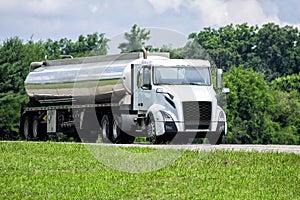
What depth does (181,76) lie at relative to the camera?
30625mm

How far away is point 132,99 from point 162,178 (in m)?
14.3

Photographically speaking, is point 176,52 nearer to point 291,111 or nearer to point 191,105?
point 191,105

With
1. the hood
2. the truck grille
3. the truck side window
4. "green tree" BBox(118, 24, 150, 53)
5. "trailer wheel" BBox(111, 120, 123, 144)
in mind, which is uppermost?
"green tree" BBox(118, 24, 150, 53)

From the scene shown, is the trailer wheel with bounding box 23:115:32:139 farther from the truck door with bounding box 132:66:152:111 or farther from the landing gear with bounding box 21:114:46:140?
the truck door with bounding box 132:66:152:111

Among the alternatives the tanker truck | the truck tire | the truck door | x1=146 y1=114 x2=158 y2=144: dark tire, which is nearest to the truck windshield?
the tanker truck

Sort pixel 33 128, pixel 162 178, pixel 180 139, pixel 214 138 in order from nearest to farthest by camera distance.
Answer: pixel 162 178
pixel 180 139
pixel 214 138
pixel 33 128

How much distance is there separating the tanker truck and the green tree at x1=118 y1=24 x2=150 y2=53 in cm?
38

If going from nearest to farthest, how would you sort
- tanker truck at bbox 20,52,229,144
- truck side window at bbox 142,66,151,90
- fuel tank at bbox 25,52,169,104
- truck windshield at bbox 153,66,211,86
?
tanker truck at bbox 20,52,229,144, truck windshield at bbox 153,66,211,86, truck side window at bbox 142,66,151,90, fuel tank at bbox 25,52,169,104

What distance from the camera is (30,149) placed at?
23875 mm

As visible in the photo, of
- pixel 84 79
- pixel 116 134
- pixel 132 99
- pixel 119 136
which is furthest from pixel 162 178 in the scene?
pixel 84 79

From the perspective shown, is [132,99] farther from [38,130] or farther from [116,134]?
[38,130]

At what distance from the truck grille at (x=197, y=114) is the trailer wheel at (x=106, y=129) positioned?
15.0ft

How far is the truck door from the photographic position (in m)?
30.7

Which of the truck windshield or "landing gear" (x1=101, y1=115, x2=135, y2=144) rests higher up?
the truck windshield
